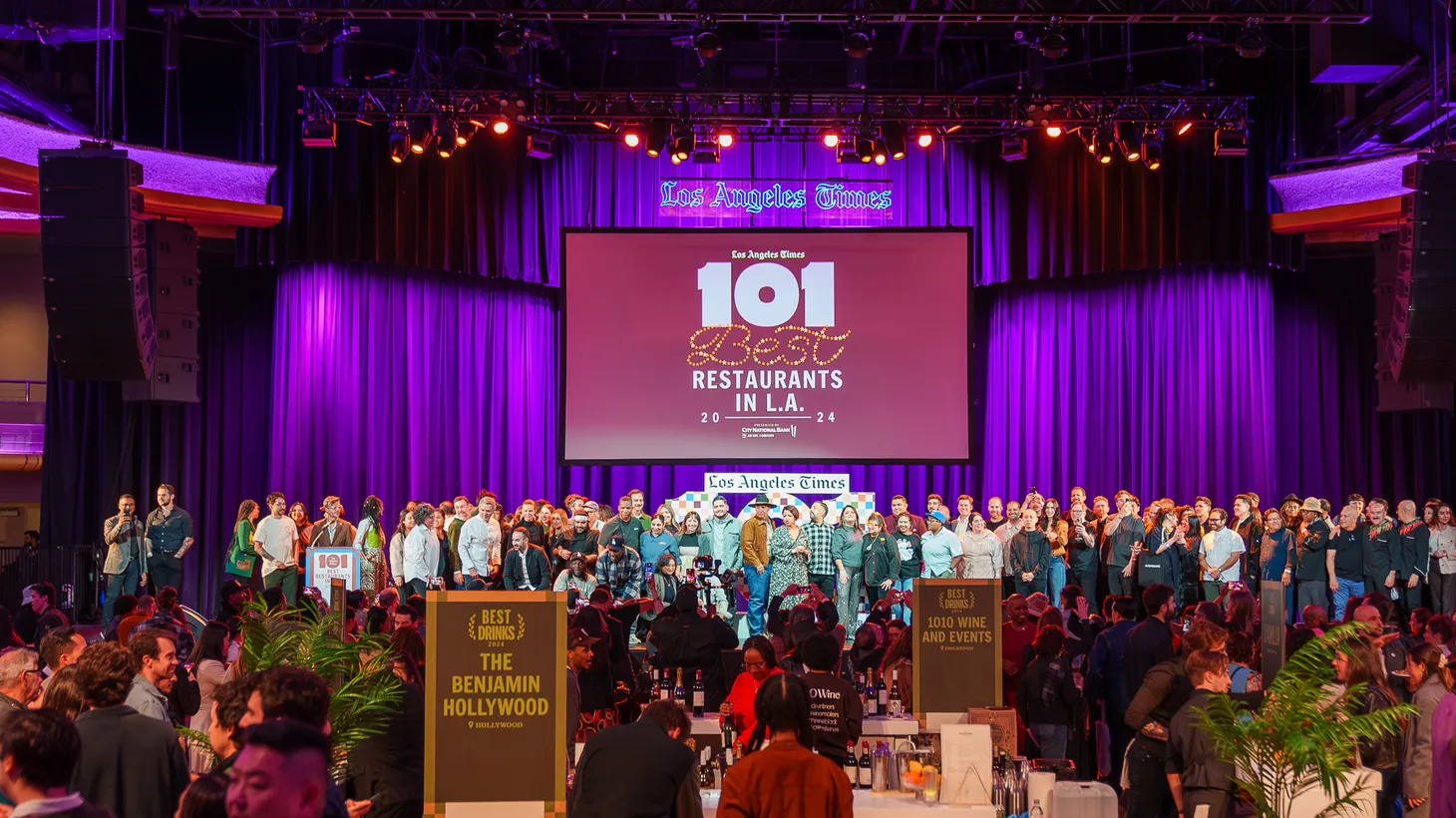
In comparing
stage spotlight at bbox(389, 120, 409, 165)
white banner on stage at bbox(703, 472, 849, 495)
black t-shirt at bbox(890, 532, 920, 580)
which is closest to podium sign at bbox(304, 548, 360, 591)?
stage spotlight at bbox(389, 120, 409, 165)

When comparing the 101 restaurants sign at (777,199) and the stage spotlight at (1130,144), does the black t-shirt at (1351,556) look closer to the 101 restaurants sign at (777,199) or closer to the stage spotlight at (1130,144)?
the stage spotlight at (1130,144)

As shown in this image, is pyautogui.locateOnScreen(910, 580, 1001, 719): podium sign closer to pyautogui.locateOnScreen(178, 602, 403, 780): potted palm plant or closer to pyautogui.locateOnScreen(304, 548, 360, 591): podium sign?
pyautogui.locateOnScreen(178, 602, 403, 780): potted palm plant

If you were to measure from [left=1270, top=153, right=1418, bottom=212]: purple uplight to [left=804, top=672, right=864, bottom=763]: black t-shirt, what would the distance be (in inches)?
496

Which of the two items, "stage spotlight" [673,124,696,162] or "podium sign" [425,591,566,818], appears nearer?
"podium sign" [425,591,566,818]

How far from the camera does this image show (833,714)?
6500 millimetres

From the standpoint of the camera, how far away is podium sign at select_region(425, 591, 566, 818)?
5582 mm

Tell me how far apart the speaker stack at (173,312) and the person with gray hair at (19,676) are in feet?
33.5

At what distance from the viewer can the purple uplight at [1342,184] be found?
16875mm

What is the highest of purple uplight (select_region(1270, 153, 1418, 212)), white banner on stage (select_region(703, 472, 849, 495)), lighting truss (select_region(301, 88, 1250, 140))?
lighting truss (select_region(301, 88, 1250, 140))

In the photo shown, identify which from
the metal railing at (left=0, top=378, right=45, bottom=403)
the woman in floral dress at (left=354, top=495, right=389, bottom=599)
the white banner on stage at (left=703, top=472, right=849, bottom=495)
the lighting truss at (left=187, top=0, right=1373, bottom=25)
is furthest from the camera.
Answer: the metal railing at (left=0, top=378, right=45, bottom=403)

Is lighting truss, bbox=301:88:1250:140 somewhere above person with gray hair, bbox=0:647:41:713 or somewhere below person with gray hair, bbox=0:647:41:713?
above

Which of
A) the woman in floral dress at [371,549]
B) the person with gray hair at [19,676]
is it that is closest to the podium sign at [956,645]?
the person with gray hair at [19,676]

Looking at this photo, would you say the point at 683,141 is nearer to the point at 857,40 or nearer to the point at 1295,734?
the point at 857,40

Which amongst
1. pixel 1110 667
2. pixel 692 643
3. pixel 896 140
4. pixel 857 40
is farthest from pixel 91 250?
pixel 896 140
